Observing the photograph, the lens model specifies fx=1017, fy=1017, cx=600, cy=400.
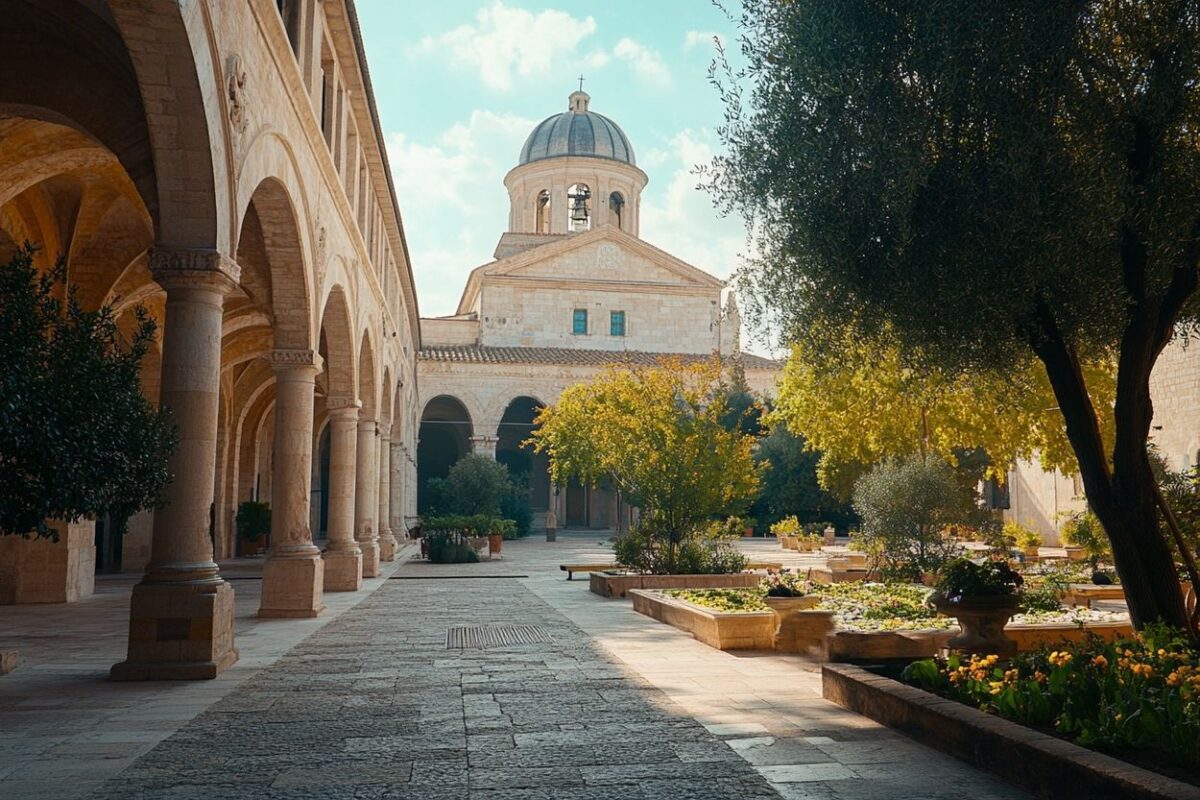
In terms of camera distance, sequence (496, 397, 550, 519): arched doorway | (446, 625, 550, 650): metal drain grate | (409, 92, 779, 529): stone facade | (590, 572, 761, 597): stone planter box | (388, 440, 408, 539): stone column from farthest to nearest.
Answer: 1. (496, 397, 550, 519): arched doorway
2. (409, 92, 779, 529): stone facade
3. (388, 440, 408, 539): stone column
4. (590, 572, 761, 597): stone planter box
5. (446, 625, 550, 650): metal drain grate

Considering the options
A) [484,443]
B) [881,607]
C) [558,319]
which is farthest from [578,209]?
[881,607]

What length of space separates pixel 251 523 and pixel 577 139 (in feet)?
88.6

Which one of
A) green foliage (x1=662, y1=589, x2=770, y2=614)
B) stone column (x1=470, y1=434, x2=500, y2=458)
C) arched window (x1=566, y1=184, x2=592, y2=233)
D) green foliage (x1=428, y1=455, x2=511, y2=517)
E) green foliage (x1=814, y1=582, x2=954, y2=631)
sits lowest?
green foliage (x1=814, y1=582, x2=954, y2=631)

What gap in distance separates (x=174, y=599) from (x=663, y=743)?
4328mm

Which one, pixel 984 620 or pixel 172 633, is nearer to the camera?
pixel 984 620

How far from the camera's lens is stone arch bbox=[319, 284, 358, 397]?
15.0m

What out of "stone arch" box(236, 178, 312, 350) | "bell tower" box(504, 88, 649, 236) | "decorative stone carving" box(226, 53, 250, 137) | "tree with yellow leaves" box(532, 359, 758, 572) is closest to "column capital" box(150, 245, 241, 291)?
"decorative stone carving" box(226, 53, 250, 137)

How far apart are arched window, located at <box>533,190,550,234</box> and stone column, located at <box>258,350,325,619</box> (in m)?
36.8

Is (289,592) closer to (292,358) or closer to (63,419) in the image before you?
(292,358)

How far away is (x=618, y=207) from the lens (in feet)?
156

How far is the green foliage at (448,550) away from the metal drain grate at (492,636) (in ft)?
40.5

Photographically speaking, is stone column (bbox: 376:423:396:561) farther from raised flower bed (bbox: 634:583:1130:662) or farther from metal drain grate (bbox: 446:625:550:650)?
metal drain grate (bbox: 446:625:550:650)

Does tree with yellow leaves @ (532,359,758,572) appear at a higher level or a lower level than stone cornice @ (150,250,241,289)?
lower

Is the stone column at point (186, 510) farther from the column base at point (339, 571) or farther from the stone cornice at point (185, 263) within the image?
the column base at point (339, 571)
